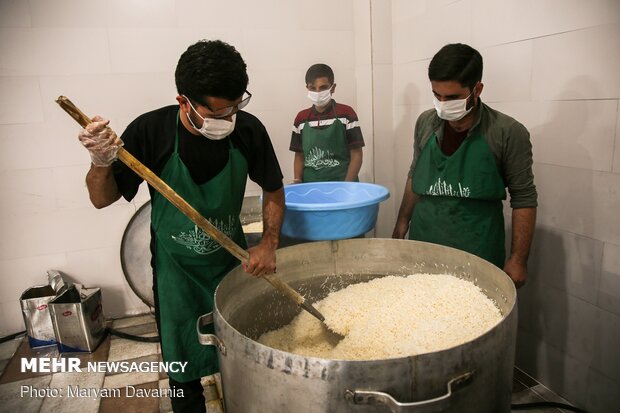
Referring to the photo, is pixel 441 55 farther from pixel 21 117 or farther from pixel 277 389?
pixel 21 117

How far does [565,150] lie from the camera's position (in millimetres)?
1726

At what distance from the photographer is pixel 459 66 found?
5.03ft

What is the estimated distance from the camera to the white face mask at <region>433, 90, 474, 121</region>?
5.07 ft

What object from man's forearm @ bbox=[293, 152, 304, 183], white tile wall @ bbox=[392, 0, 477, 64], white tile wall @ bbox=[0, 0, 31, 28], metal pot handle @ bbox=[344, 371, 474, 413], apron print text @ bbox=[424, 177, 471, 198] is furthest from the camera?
man's forearm @ bbox=[293, 152, 304, 183]

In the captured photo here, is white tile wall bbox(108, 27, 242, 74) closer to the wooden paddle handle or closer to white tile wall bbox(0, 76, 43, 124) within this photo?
white tile wall bbox(0, 76, 43, 124)

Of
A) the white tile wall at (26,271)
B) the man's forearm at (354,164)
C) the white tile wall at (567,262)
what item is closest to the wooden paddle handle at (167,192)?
the white tile wall at (567,262)

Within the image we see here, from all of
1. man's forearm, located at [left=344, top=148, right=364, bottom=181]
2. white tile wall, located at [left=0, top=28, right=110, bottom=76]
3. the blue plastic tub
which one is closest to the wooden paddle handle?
the blue plastic tub

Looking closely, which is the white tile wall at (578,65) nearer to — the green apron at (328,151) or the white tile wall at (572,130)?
the white tile wall at (572,130)

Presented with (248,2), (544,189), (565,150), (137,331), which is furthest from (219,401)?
(248,2)

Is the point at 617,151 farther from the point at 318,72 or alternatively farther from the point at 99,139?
the point at 99,139

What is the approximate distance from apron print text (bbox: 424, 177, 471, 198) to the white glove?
1.20 metres

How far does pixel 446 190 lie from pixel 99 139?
1274 millimetres

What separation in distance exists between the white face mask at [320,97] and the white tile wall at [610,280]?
63.7 inches

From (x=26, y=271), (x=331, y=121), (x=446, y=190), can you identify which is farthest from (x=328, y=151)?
(x=26, y=271)
